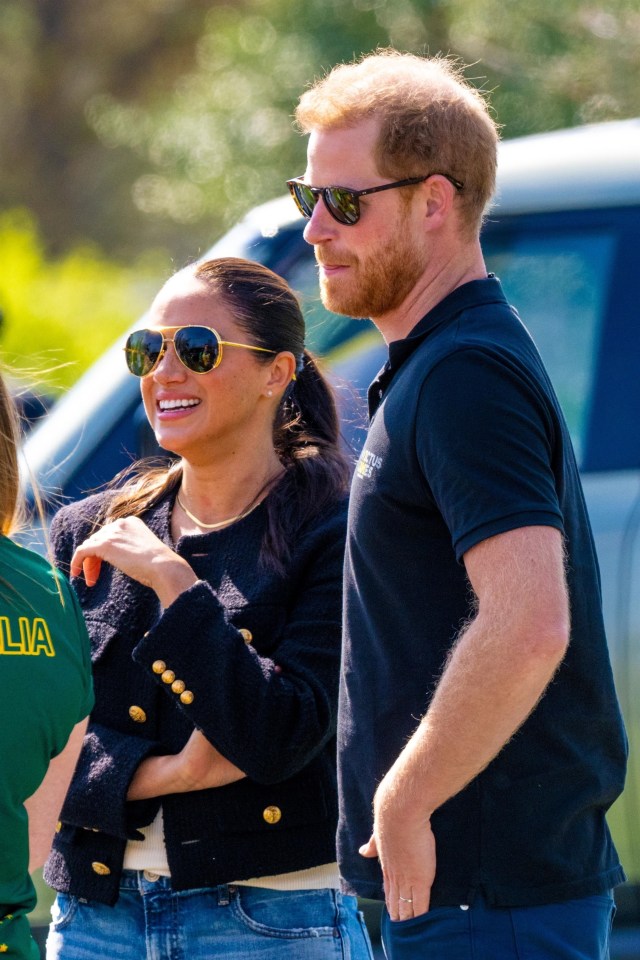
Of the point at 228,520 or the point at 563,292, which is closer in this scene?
the point at 228,520

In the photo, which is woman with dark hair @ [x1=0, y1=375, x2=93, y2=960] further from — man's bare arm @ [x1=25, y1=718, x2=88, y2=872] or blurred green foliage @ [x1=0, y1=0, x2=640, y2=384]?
blurred green foliage @ [x1=0, y1=0, x2=640, y2=384]

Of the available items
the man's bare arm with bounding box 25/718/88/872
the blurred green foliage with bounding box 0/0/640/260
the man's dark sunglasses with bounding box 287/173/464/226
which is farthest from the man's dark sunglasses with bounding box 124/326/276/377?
the blurred green foliage with bounding box 0/0/640/260

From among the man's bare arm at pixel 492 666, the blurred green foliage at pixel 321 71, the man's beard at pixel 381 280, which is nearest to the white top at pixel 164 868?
the man's bare arm at pixel 492 666

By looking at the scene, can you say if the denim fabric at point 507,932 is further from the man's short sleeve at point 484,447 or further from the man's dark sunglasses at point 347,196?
the man's dark sunglasses at point 347,196

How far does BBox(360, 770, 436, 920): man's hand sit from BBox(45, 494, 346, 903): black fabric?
1.22 feet

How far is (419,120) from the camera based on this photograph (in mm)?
2098

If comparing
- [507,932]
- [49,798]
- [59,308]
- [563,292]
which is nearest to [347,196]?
[49,798]

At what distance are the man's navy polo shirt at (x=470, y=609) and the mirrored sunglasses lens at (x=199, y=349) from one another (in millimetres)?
528

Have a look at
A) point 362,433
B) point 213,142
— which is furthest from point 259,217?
point 213,142

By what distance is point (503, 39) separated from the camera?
9945 millimetres

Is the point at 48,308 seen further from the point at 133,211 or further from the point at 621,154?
the point at 133,211

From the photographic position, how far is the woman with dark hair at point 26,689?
70.0 inches

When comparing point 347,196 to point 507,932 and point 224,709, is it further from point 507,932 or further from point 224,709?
point 507,932

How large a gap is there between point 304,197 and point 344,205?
141 mm
